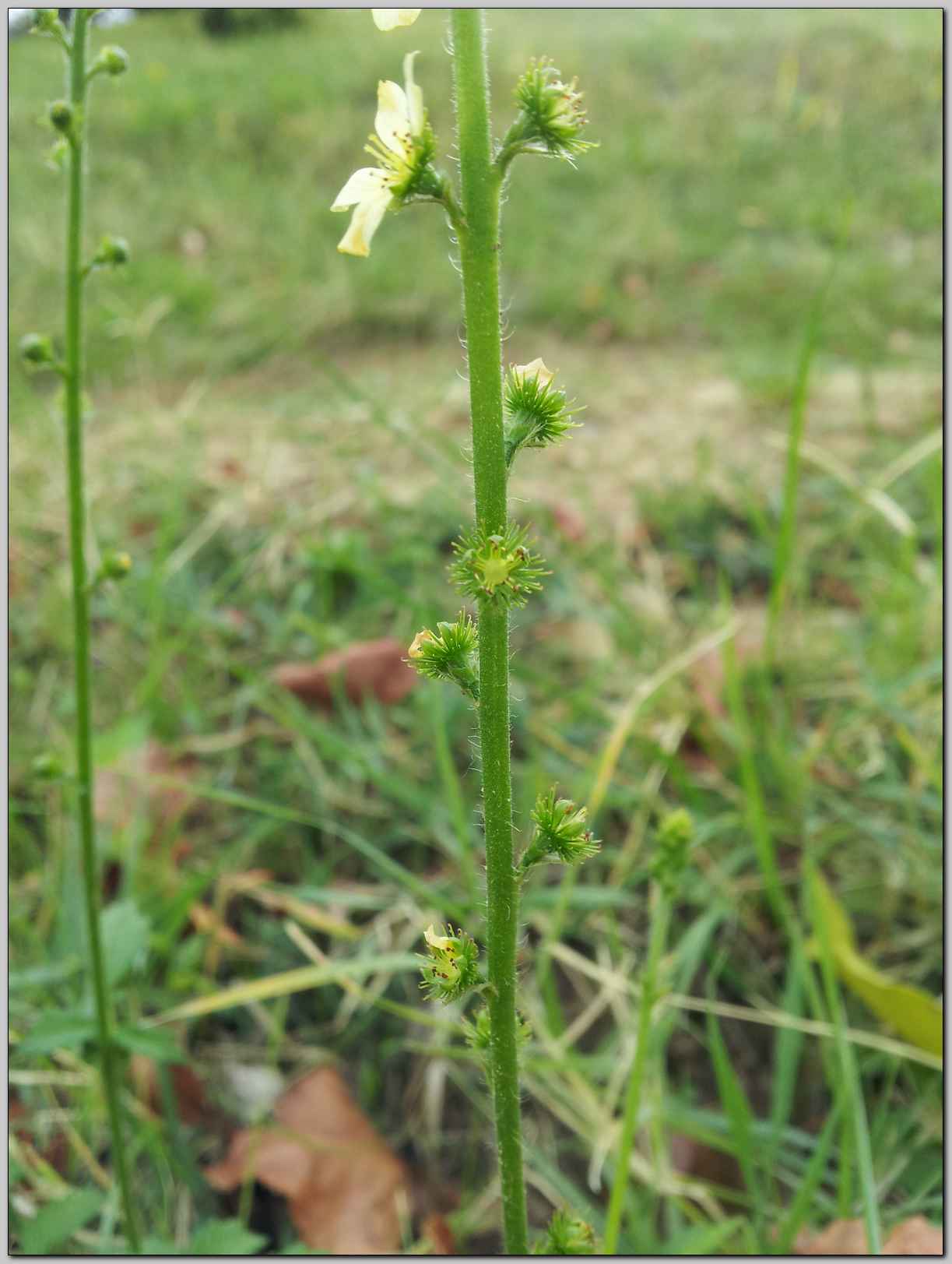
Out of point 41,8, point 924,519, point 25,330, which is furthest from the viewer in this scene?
point 25,330

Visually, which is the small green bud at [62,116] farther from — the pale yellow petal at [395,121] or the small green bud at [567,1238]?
the small green bud at [567,1238]

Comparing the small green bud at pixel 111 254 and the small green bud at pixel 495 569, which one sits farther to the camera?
the small green bud at pixel 111 254

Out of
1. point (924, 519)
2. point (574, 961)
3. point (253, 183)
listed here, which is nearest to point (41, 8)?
point (574, 961)

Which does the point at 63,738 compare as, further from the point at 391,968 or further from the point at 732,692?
the point at 732,692

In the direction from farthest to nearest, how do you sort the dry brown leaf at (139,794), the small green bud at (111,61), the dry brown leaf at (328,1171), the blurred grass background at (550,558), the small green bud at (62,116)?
the dry brown leaf at (139,794) → the blurred grass background at (550,558) → the dry brown leaf at (328,1171) → the small green bud at (111,61) → the small green bud at (62,116)

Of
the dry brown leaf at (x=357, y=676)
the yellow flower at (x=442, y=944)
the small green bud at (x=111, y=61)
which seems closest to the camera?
the yellow flower at (x=442, y=944)

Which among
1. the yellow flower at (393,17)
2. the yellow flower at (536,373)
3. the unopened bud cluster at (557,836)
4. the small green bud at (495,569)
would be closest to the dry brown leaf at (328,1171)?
the unopened bud cluster at (557,836)
